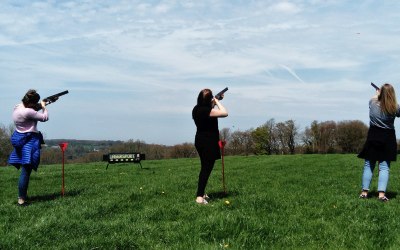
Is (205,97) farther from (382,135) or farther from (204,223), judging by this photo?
(382,135)

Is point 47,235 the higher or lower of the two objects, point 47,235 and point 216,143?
the lower

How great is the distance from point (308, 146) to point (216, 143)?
109 m

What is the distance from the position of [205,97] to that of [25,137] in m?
4.00

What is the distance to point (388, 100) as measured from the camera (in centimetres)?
877

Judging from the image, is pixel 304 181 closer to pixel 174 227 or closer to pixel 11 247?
pixel 174 227

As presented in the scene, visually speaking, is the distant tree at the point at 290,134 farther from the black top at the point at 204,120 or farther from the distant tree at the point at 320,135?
the black top at the point at 204,120

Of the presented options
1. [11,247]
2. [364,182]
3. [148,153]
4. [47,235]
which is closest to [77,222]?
[47,235]

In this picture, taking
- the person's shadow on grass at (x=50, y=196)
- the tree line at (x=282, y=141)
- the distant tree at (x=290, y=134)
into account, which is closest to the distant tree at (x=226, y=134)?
the tree line at (x=282, y=141)

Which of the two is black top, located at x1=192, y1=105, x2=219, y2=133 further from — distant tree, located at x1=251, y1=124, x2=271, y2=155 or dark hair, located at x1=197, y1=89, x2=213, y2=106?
distant tree, located at x1=251, y1=124, x2=271, y2=155

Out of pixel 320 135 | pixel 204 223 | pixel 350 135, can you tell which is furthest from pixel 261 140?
pixel 204 223

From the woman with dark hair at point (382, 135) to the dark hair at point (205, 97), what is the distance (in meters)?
3.43

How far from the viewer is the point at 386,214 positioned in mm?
7234

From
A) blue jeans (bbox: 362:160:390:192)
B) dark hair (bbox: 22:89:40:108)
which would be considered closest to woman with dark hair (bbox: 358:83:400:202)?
blue jeans (bbox: 362:160:390:192)

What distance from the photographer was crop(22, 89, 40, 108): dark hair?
30.6 ft
